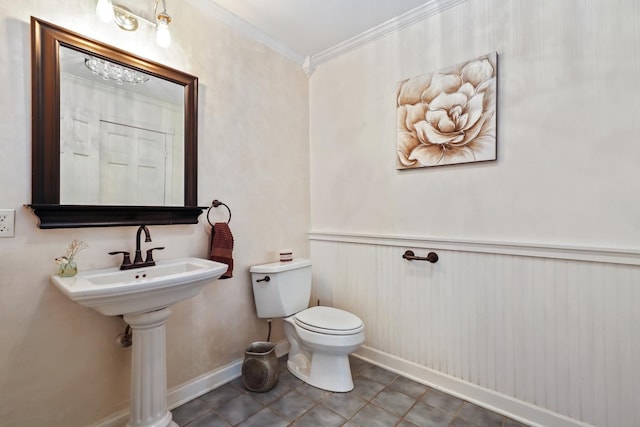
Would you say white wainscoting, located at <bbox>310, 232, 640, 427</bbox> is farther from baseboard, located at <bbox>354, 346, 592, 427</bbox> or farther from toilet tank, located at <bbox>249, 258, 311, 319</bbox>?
toilet tank, located at <bbox>249, 258, 311, 319</bbox>

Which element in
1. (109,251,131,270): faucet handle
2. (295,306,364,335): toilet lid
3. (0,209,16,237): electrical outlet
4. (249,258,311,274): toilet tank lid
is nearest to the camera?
(0,209,16,237): electrical outlet

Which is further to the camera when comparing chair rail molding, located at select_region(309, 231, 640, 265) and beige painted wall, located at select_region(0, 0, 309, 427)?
chair rail molding, located at select_region(309, 231, 640, 265)

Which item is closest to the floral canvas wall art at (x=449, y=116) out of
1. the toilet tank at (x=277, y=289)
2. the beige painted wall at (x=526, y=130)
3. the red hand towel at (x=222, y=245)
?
the beige painted wall at (x=526, y=130)

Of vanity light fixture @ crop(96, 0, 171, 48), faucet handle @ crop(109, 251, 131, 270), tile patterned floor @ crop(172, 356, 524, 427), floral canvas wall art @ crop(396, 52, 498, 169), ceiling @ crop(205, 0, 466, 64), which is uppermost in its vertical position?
ceiling @ crop(205, 0, 466, 64)

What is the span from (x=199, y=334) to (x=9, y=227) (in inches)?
42.0

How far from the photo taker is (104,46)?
1.44 m

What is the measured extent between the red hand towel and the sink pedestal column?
466 millimetres

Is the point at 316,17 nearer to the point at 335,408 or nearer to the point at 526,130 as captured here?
the point at 526,130

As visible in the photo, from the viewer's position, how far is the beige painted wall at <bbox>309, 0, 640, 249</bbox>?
1.35m

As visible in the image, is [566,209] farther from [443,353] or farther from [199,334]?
[199,334]

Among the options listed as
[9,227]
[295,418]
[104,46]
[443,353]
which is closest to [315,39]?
[104,46]

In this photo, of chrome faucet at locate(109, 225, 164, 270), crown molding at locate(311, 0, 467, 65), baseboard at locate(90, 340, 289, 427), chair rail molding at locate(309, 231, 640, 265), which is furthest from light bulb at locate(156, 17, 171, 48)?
baseboard at locate(90, 340, 289, 427)

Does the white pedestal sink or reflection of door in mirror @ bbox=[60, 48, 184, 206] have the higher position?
reflection of door in mirror @ bbox=[60, 48, 184, 206]

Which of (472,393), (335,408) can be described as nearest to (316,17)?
(335,408)
